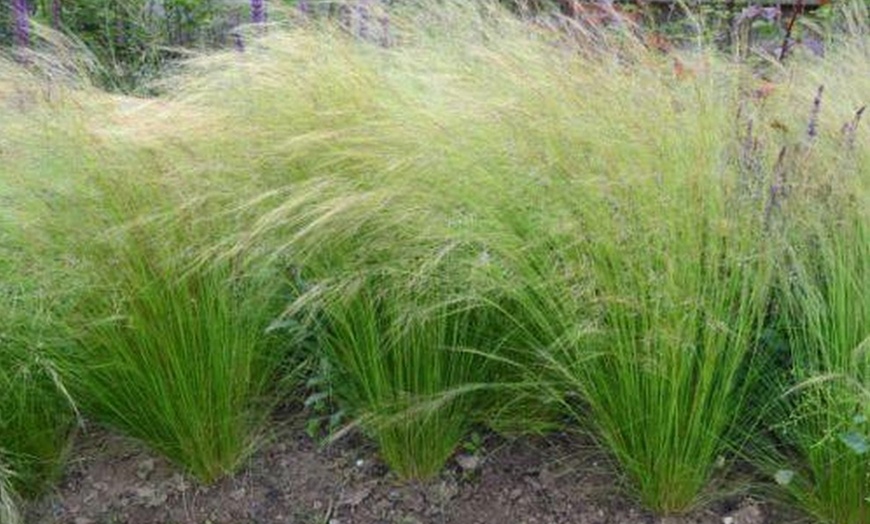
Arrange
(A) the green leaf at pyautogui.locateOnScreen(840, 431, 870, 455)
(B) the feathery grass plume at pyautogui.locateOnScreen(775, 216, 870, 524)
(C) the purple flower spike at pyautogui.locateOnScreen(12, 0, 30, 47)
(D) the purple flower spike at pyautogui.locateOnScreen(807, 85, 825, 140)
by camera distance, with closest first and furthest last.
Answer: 1. (A) the green leaf at pyautogui.locateOnScreen(840, 431, 870, 455)
2. (B) the feathery grass plume at pyautogui.locateOnScreen(775, 216, 870, 524)
3. (D) the purple flower spike at pyautogui.locateOnScreen(807, 85, 825, 140)
4. (C) the purple flower spike at pyautogui.locateOnScreen(12, 0, 30, 47)

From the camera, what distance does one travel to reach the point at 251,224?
2281mm

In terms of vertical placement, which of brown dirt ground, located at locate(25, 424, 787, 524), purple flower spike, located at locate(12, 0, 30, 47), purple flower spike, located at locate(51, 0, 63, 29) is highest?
purple flower spike, located at locate(12, 0, 30, 47)

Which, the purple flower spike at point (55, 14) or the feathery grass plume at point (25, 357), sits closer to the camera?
the feathery grass plume at point (25, 357)

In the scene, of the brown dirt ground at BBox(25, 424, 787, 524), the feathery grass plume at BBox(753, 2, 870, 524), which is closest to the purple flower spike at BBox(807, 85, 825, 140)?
the feathery grass plume at BBox(753, 2, 870, 524)

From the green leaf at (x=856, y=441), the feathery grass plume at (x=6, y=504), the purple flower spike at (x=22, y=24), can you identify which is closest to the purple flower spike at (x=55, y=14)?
the purple flower spike at (x=22, y=24)

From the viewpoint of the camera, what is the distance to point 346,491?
236 cm

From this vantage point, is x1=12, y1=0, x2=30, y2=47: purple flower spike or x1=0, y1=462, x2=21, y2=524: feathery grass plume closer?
x1=0, y1=462, x2=21, y2=524: feathery grass plume

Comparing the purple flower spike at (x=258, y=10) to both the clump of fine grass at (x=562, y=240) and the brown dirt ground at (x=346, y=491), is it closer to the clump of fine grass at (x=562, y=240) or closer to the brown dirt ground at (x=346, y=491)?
the clump of fine grass at (x=562, y=240)

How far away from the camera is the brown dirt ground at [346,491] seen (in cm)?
228

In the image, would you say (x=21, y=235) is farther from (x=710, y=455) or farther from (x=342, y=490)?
(x=710, y=455)

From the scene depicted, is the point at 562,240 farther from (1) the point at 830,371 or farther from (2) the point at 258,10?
(2) the point at 258,10

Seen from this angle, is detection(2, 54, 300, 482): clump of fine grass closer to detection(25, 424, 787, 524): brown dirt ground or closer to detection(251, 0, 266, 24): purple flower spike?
detection(25, 424, 787, 524): brown dirt ground

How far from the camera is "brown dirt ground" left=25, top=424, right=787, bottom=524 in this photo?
228 centimetres

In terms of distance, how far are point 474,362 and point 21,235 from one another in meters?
1.06
